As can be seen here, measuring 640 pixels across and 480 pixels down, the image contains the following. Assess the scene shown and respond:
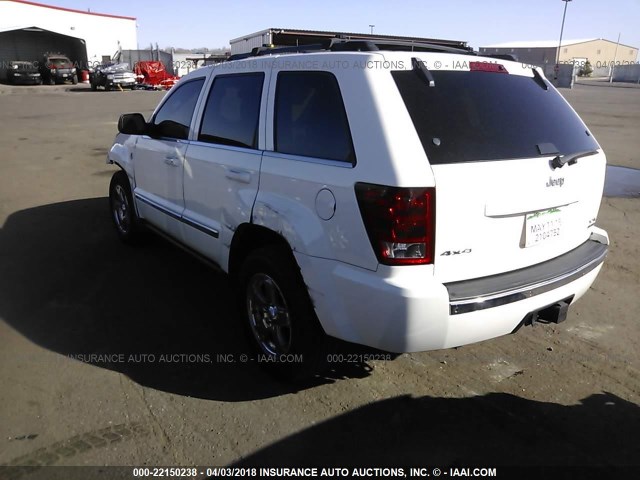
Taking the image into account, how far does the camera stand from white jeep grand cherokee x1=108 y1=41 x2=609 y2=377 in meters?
2.42

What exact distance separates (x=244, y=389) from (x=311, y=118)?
5.48 feet

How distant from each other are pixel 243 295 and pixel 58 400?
1.24 meters

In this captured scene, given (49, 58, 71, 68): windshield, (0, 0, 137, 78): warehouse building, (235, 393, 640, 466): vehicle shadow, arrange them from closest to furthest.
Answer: (235, 393, 640, 466): vehicle shadow
(49, 58, 71, 68): windshield
(0, 0, 137, 78): warehouse building

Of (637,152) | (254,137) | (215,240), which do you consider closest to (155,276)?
(215,240)

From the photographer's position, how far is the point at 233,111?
11.6 ft

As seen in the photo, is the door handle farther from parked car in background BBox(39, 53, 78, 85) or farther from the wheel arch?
parked car in background BBox(39, 53, 78, 85)

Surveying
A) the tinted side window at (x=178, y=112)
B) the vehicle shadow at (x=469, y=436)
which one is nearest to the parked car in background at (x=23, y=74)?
the tinted side window at (x=178, y=112)

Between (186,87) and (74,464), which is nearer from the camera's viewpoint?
(74,464)

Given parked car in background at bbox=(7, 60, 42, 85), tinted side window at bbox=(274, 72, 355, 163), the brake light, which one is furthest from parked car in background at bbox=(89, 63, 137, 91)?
the brake light

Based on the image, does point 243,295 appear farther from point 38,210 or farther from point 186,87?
point 38,210

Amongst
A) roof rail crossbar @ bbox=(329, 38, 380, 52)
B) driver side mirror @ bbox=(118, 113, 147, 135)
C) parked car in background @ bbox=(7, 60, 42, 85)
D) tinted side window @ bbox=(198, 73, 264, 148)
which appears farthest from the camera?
parked car in background @ bbox=(7, 60, 42, 85)

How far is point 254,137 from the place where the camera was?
10.7 feet

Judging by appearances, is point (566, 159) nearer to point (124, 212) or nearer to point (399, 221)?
point (399, 221)

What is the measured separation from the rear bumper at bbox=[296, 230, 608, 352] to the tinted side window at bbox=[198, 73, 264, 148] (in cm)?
107
